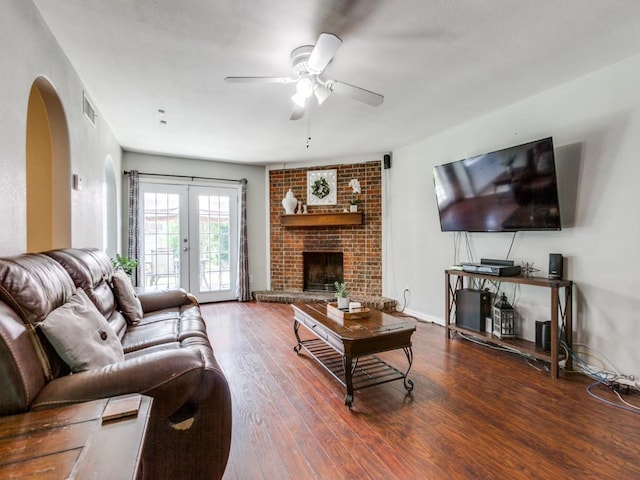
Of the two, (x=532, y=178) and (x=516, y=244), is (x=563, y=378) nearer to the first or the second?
(x=516, y=244)

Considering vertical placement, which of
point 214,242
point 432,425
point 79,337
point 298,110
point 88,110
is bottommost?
point 432,425

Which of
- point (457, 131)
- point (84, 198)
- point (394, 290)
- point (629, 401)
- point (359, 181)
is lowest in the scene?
point (629, 401)

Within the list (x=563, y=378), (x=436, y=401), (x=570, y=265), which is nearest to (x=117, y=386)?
(x=436, y=401)

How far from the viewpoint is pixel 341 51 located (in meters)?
2.17

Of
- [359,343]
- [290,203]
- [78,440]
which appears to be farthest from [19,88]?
[290,203]

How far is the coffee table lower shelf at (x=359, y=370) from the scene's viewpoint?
2.28 m

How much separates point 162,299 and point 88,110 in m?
1.76

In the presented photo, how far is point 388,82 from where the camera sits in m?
2.60

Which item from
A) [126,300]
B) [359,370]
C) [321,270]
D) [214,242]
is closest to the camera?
[126,300]

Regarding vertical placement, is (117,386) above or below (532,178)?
below

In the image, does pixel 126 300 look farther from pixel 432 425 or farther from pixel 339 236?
pixel 339 236

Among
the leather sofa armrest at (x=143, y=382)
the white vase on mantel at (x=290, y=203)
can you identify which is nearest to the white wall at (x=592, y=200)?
the white vase on mantel at (x=290, y=203)

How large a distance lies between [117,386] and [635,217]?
323cm

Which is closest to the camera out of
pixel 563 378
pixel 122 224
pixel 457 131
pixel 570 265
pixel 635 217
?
pixel 635 217
